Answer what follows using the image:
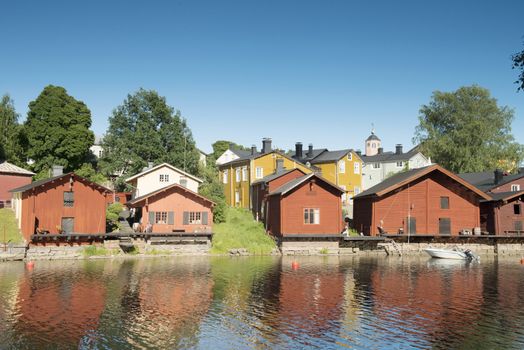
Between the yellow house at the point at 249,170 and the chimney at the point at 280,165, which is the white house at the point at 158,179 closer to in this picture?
the yellow house at the point at 249,170

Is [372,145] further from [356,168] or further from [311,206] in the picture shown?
[311,206]

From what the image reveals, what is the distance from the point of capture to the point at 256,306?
86.6ft

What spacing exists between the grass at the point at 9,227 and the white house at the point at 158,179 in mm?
12834

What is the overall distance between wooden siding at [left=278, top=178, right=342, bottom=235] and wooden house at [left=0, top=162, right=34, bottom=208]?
30723 millimetres

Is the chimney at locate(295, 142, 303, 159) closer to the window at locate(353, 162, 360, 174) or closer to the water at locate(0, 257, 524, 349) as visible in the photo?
the window at locate(353, 162, 360, 174)

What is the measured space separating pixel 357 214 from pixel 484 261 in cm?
1542

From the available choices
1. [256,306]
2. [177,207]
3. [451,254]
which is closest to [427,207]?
[451,254]

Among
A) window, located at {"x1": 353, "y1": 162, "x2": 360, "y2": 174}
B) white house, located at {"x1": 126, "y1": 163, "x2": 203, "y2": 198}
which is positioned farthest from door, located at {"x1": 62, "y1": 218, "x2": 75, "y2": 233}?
window, located at {"x1": 353, "y1": 162, "x2": 360, "y2": 174}

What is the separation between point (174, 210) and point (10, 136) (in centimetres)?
2990

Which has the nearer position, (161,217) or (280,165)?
(161,217)

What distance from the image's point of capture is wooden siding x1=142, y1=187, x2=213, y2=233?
5041 cm

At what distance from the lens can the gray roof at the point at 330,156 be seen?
7669 cm

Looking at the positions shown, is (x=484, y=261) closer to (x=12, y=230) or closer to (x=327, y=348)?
(x=327, y=348)

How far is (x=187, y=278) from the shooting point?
115 ft
